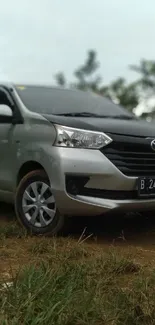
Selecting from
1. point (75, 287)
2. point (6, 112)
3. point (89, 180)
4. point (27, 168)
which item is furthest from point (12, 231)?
point (75, 287)

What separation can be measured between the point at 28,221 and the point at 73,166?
756mm

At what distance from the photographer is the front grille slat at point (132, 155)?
4.10m

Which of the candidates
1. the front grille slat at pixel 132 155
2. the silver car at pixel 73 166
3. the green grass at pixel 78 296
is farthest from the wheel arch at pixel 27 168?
the green grass at pixel 78 296

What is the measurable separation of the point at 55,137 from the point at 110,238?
1.12 m

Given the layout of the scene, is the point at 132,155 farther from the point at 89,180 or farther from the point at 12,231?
the point at 12,231

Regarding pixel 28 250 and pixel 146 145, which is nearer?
pixel 28 250

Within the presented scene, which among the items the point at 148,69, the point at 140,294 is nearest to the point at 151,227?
the point at 140,294

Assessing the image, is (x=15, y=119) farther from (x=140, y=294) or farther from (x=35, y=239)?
(x=140, y=294)

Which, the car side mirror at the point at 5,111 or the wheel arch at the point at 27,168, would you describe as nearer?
the wheel arch at the point at 27,168

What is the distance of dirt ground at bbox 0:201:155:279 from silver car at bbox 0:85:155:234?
1.03ft

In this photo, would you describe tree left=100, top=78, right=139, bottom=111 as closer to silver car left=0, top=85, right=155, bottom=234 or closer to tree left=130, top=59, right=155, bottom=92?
tree left=130, top=59, right=155, bottom=92

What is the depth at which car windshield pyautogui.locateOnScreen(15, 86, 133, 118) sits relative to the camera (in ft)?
15.9

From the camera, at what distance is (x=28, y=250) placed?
3.79m

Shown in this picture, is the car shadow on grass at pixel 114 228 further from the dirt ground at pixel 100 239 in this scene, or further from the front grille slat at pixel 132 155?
the front grille slat at pixel 132 155
